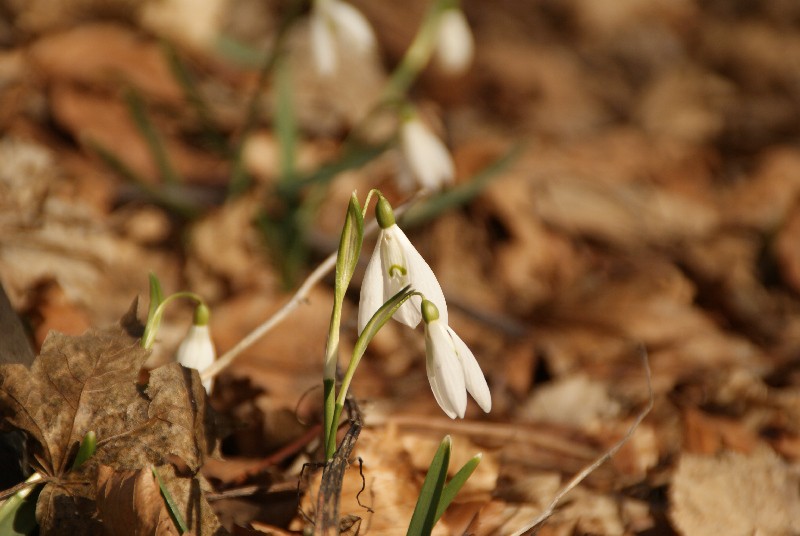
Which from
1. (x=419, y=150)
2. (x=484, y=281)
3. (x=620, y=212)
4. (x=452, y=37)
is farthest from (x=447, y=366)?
(x=620, y=212)

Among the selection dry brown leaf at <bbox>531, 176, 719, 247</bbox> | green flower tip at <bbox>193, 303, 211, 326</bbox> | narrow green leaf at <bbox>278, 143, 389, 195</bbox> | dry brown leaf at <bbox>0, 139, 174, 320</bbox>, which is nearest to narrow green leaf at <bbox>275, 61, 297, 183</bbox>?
narrow green leaf at <bbox>278, 143, 389, 195</bbox>

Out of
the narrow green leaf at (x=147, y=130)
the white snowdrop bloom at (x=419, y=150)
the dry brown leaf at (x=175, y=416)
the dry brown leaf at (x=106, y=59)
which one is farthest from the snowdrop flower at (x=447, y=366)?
the dry brown leaf at (x=106, y=59)

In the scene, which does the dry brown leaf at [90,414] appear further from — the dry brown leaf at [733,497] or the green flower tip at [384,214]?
the dry brown leaf at [733,497]

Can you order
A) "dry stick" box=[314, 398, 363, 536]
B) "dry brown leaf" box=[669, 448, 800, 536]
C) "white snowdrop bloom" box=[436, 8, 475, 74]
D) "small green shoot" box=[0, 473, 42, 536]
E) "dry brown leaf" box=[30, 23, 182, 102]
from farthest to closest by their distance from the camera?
1. "dry brown leaf" box=[30, 23, 182, 102]
2. "white snowdrop bloom" box=[436, 8, 475, 74]
3. "dry brown leaf" box=[669, 448, 800, 536]
4. "small green shoot" box=[0, 473, 42, 536]
5. "dry stick" box=[314, 398, 363, 536]

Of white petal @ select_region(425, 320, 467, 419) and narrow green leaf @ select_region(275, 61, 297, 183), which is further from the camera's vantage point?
narrow green leaf @ select_region(275, 61, 297, 183)

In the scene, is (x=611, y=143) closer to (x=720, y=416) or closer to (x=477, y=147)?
(x=477, y=147)

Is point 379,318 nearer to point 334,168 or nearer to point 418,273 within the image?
point 418,273

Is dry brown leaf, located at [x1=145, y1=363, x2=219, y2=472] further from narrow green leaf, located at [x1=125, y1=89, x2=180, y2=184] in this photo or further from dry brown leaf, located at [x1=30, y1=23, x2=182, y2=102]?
dry brown leaf, located at [x1=30, y1=23, x2=182, y2=102]
